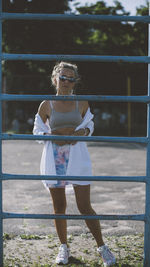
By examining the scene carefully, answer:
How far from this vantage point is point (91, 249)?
3.52m

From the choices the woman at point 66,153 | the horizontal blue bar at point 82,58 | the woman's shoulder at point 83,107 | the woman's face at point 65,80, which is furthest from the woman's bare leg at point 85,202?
the horizontal blue bar at point 82,58

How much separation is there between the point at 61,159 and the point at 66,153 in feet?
0.22

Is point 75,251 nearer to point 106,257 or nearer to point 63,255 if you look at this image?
point 63,255

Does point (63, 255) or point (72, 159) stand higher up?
point (72, 159)

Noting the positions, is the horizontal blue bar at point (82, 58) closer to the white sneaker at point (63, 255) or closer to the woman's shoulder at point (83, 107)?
the woman's shoulder at point (83, 107)

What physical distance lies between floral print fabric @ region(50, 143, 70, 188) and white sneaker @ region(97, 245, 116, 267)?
2.06 feet

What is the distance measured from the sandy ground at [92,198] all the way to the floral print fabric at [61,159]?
1.02 m

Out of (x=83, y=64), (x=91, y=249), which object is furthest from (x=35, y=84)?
(x=91, y=249)

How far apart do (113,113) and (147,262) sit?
27944mm

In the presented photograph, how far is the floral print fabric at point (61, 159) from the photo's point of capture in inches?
126

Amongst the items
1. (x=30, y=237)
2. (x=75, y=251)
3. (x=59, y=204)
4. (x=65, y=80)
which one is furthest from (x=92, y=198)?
(x=65, y=80)

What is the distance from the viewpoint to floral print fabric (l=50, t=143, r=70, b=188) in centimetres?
320

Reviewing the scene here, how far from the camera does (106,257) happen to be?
315 cm

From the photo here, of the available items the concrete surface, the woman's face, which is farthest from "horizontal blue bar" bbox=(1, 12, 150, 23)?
the concrete surface
